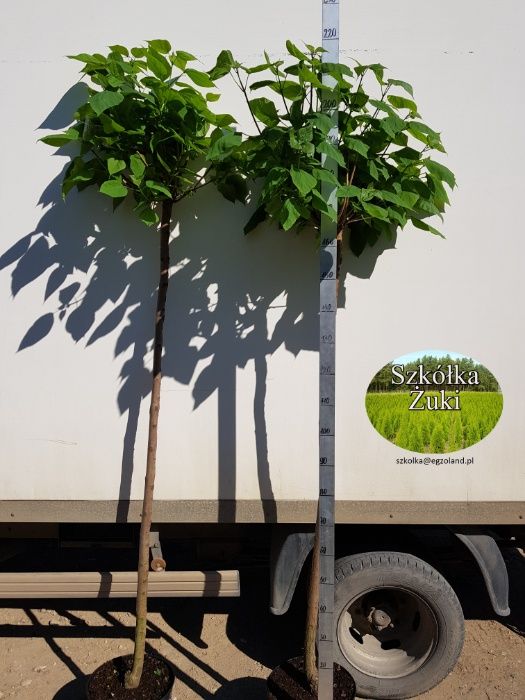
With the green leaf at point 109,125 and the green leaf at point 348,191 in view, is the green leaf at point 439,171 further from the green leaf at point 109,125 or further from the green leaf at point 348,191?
the green leaf at point 109,125

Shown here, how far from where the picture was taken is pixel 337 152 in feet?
8.30

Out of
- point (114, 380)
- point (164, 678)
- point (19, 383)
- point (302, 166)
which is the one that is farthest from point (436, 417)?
point (19, 383)

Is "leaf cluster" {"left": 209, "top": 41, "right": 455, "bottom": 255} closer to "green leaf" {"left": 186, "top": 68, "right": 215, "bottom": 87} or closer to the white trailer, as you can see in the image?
"green leaf" {"left": 186, "top": 68, "right": 215, "bottom": 87}

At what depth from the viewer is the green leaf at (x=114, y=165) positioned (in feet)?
9.04

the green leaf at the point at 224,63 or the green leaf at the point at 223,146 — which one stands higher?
the green leaf at the point at 224,63

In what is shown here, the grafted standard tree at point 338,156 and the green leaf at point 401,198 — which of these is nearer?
the grafted standard tree at point 338,156

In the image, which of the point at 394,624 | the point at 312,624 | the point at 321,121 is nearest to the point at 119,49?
the point at 321,121

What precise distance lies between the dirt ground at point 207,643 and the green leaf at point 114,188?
233 centimetres

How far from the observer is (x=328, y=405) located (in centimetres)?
272

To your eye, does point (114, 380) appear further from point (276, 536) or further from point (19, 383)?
point (276, 536)

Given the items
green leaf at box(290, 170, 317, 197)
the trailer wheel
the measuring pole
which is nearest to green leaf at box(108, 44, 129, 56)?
the measuring pole

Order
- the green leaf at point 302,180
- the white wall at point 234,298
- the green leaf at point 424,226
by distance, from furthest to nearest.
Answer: the white wall at point 234,298
the green leaf at point 424,226
the green leaf at point 302,180

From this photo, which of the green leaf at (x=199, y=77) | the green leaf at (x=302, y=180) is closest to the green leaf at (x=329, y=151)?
the green leaf at (x=302, y=180)

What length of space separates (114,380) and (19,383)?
0.49 m
